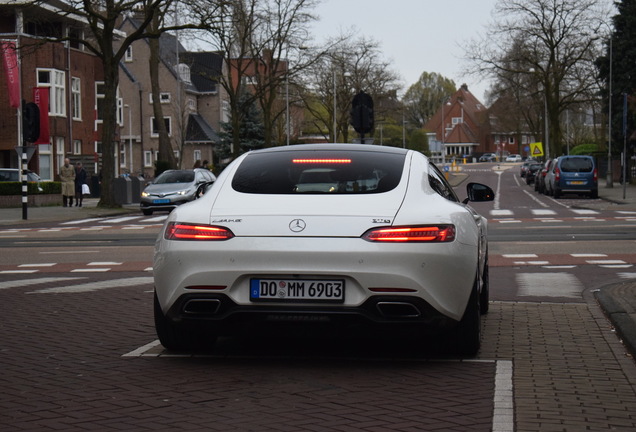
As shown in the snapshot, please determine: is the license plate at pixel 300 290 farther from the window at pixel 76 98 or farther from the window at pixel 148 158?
the window at pixel 148 158

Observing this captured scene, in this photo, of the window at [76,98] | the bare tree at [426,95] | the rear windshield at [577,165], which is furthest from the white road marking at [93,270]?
the bare tree at [426,95]

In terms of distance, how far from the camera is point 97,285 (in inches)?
507

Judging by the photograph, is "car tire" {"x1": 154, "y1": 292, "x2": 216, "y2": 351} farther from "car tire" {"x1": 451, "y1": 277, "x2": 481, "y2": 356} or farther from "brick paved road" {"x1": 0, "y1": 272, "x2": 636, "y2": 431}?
"car tire" {"x1": 451, "y1": 277, "x2": 481, "y2": 356}

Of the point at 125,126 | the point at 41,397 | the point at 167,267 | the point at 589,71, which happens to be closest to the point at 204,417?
the point at 41,397

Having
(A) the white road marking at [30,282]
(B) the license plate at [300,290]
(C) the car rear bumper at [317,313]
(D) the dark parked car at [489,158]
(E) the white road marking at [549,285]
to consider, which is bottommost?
(E) the white road marking at [549,285]

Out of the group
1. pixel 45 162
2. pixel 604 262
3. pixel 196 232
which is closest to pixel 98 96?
pixel 45 162

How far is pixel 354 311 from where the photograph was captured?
665 centimetres

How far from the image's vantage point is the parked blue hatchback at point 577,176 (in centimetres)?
4450

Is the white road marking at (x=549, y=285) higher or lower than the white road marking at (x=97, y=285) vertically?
lower

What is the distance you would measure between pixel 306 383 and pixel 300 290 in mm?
563

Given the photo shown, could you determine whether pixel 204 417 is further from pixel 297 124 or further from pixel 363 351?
pixel 297 124

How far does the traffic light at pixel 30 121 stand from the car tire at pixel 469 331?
2478cm

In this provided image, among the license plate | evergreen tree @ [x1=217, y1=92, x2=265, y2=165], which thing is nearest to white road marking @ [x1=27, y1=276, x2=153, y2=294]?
the license plate

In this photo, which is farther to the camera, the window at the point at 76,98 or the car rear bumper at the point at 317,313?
the window at the point at 76,98
